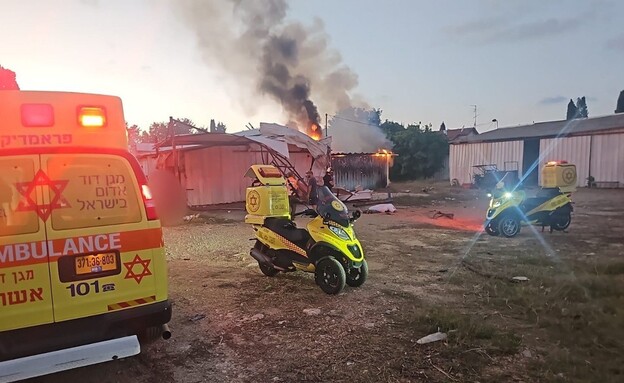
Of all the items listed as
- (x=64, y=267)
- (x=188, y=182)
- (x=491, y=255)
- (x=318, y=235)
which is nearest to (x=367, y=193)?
(x=188, y=182)

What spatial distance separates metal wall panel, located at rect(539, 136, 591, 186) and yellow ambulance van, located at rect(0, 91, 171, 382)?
89.4 ft

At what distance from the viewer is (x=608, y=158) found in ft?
79.5

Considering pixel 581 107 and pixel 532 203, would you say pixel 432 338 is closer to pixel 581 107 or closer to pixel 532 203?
pixel 532 203

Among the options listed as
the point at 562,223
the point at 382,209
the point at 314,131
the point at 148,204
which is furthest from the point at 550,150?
the point at 148,204

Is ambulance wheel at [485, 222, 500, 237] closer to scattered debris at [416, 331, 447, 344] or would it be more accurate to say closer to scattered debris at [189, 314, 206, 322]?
scattered debris at [416, 331, 447, 344]

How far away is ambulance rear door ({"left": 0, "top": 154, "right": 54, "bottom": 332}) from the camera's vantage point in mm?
2871

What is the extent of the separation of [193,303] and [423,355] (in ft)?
9.46

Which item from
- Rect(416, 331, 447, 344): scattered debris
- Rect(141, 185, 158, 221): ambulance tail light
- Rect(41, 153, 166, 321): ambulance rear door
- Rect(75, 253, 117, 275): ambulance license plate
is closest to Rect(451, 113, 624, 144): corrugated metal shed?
Rect(416, 331, 447, 344): scattered debris

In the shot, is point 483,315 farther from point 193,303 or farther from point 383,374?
point 193,303

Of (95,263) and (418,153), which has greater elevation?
(418,153)

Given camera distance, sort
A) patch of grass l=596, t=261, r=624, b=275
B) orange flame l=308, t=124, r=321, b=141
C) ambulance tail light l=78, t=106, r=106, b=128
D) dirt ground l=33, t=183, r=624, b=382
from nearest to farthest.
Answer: ambulance tail light l=78, t=106, r=106, b=128
dirt ground l=33, t=183, r=624, b=382
patch of grass l=596, t=261, r=624, b=275
orange flame l=308, t=124, r=321, b=141

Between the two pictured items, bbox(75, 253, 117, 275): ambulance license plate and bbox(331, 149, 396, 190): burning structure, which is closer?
bbox(75, 253, 117, 275): ambulance license plate

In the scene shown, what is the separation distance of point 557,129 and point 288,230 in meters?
28.0

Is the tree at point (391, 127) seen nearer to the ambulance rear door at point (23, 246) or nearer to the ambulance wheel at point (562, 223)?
the ambulance wheel at point (562, 223)
